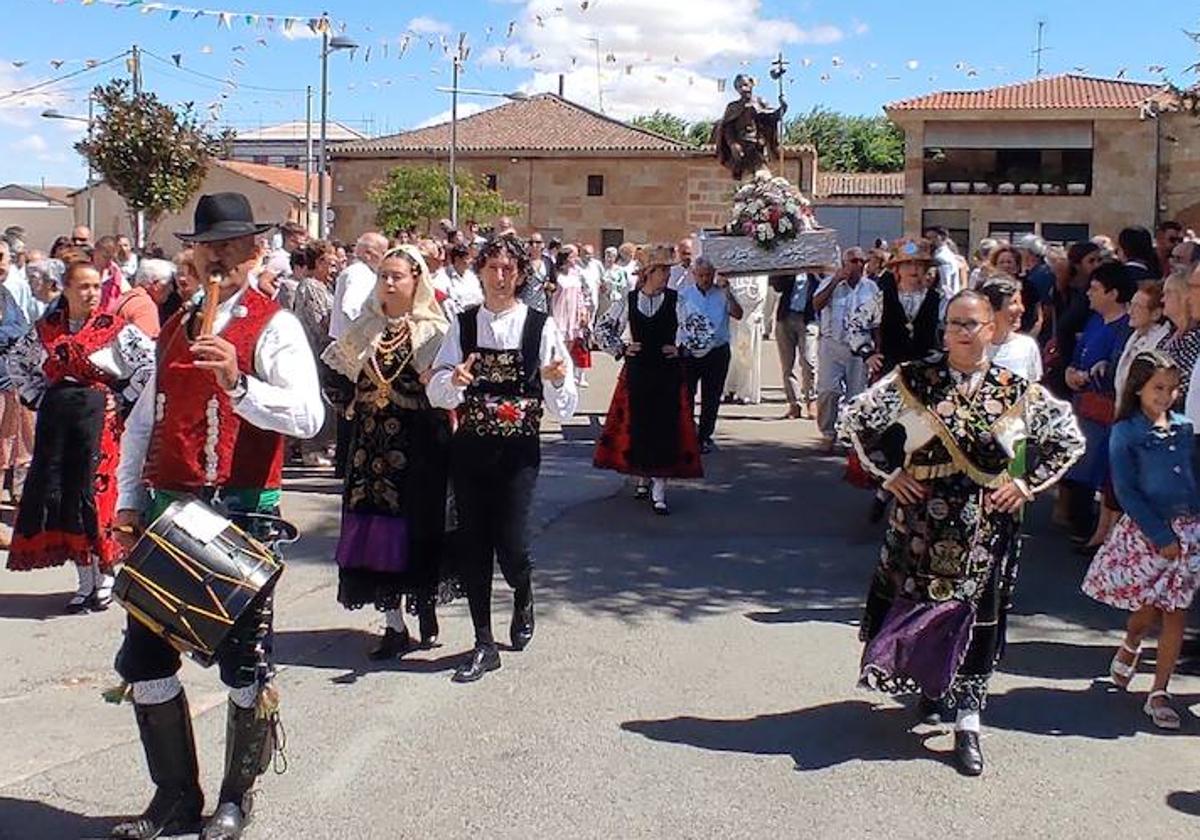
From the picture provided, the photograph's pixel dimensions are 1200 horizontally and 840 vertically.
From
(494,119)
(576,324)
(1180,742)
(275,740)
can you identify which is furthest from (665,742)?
(494,119)

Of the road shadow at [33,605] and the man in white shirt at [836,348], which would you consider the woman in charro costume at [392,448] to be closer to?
the road shadow at [33,605]

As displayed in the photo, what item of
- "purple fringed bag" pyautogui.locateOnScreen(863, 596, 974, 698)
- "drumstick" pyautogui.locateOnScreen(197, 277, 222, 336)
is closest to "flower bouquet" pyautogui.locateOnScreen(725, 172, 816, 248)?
"purple fringed bag" pyautogui.locateOnScreen(863, 596, 974, 698)

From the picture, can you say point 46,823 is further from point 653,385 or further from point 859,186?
point 859,186

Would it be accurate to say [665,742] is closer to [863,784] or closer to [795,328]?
[863,784]

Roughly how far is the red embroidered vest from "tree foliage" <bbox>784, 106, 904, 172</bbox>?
66.7 m

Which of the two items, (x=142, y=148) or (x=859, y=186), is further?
(x=859, y=186)

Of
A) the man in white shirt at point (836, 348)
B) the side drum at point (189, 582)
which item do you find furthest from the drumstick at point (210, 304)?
the man in white shirt at point (836, 348)

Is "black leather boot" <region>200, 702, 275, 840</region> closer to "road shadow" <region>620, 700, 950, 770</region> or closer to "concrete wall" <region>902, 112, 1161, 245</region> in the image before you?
"road shadow" <region>620, 700, 950, 770</region>

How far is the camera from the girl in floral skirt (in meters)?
5.53

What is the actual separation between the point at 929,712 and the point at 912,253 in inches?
161

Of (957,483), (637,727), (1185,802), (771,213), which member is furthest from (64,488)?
(771,213)

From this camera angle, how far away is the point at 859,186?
53625 millimetres

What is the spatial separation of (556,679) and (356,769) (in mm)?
1270

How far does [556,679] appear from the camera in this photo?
5.96 meters
